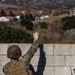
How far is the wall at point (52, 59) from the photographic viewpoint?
475cm

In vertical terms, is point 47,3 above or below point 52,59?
below

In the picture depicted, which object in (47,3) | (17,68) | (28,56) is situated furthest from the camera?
(47,3)

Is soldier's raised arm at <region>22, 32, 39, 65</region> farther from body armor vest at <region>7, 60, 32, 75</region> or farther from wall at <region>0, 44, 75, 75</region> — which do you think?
wall at <region>0, 44, 75, 75</region>

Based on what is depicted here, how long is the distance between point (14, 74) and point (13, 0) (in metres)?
149

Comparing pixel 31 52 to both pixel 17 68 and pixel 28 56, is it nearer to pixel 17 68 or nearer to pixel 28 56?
pixel 28 56

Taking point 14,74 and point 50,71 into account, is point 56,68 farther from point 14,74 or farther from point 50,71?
point 14,74

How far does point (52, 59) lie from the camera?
4773 mm

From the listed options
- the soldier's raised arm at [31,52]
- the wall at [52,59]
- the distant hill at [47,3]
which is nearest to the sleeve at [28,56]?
the soldier's raised arm at [31,52]

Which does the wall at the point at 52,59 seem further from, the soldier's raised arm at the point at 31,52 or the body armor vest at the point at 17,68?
the body armor vest at the point at 17,68

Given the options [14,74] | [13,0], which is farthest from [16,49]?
[13,0]

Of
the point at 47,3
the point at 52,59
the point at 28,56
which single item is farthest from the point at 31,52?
the point at 47,3

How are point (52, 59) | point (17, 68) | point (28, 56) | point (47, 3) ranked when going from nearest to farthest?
1. point (17, 68)
2. point (28, 56)
3. point (52, 59)
4. point (47, 3)

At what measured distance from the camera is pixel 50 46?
4.79m

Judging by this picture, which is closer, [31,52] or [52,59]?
[31,52]
